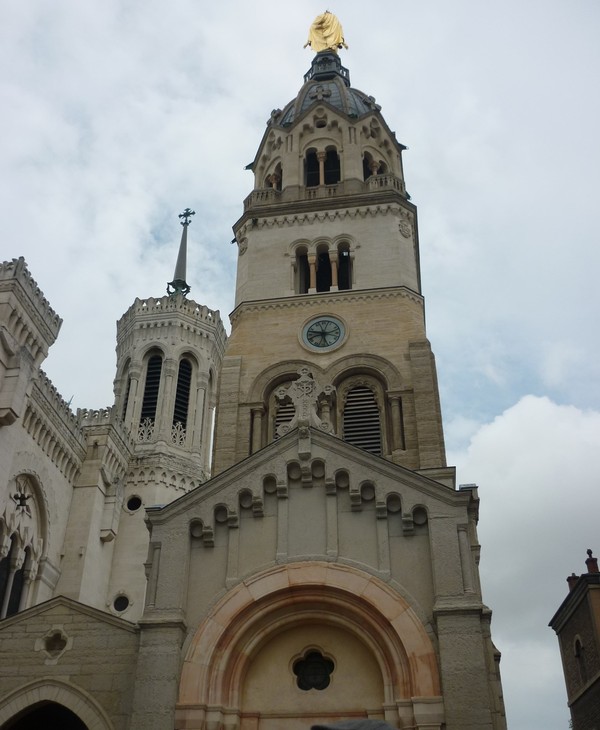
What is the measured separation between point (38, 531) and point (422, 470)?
16647 millimetres

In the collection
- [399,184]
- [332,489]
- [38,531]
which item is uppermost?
[399,184]

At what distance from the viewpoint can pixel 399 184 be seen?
31734 millimetres

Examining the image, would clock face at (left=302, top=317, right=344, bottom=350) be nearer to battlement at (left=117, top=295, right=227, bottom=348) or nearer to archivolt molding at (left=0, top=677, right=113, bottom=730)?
archivolt molding at (left=0, top=677, right=113, bottom=730)

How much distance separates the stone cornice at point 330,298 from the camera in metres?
28.1

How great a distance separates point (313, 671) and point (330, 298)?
47.3 feet

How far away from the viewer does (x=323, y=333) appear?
1080 inches

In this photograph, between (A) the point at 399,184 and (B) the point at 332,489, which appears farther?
(A) the point at 399,184

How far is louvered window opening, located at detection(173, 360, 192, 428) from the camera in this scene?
4659 centimetres

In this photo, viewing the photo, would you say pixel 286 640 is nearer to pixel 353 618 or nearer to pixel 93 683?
pixel 353 618

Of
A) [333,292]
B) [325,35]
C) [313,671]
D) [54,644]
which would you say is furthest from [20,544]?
[325,35]

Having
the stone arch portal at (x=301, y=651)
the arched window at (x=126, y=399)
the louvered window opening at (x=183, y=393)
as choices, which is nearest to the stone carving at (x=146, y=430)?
the louvered window opening at (x=183, y=393)

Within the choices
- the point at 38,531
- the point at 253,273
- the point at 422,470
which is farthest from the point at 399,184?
the point at 38,531

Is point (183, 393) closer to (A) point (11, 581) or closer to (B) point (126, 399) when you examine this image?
(B) point (126, 399)

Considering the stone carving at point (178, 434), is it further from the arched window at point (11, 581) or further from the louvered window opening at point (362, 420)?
the louvered window opening at point (362, 420)
